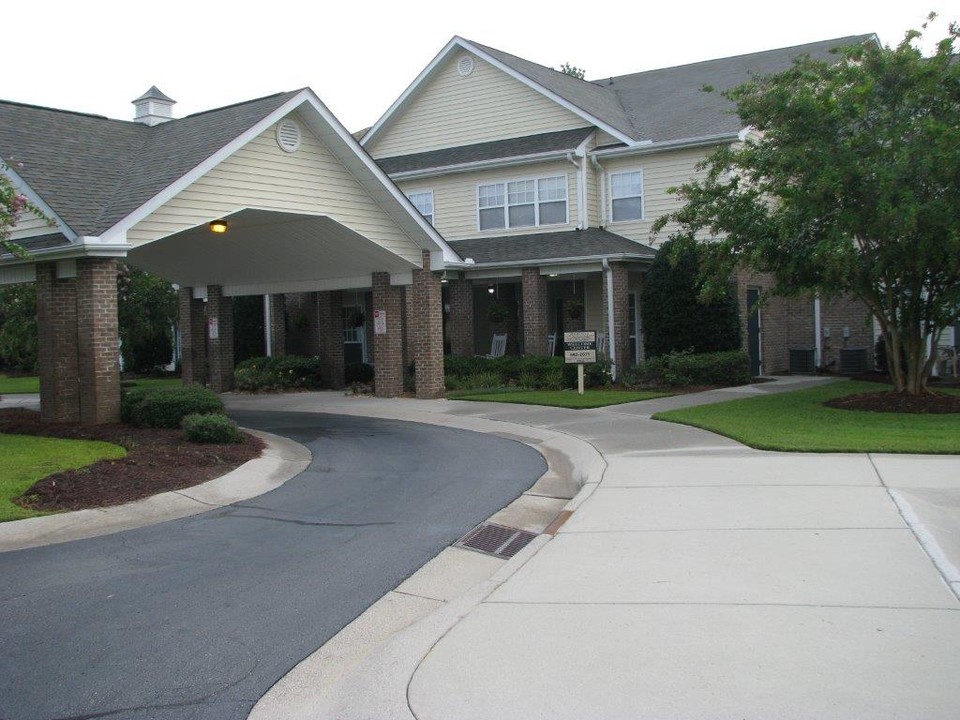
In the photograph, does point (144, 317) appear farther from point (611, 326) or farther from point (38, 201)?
point (38, 201)

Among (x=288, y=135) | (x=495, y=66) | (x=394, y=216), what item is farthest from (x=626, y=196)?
(x=288, y=135)

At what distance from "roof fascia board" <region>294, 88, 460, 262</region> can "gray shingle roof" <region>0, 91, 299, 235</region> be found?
0.57 m

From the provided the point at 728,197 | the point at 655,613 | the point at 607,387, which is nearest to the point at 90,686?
the point at 655,613

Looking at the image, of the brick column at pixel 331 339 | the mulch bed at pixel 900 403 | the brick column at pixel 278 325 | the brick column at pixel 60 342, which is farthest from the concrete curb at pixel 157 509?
the brick column at pixel 278 325

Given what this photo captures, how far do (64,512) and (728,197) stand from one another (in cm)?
1283

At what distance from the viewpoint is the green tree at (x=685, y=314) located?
2238 cm

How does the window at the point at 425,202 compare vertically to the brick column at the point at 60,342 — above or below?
above

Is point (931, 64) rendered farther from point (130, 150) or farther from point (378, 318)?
point (130, 150)

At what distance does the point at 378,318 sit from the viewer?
850 inches

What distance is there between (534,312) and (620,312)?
2.25m

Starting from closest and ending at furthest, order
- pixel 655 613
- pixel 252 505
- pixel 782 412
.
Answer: pixel 655 613 < pixel 252 505 < pixel 782 412

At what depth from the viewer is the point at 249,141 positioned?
53.5 ft

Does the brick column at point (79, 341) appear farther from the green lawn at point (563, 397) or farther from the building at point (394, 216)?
the green lawn at point (563, 397)

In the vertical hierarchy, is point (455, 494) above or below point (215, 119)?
below
